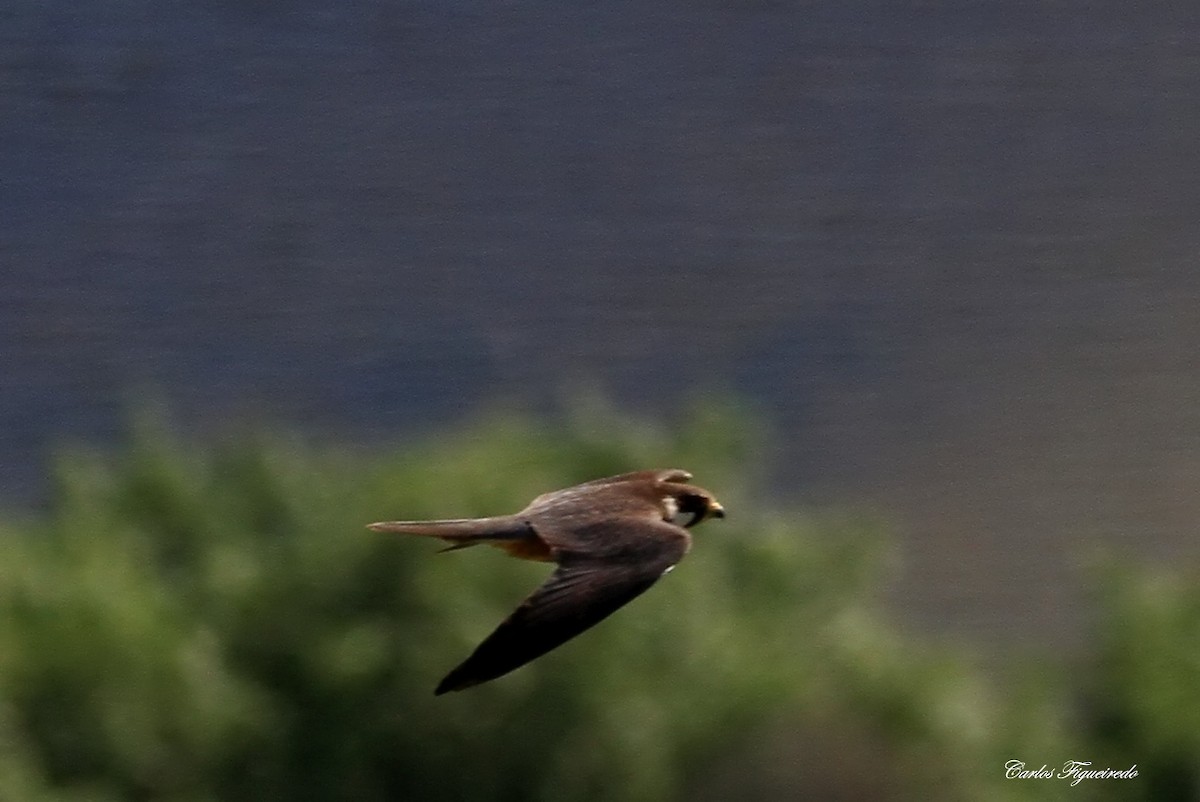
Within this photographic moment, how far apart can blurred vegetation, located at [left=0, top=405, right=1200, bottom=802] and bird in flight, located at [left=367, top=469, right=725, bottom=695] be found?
1647mm

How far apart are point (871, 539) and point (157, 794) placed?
1886 mm

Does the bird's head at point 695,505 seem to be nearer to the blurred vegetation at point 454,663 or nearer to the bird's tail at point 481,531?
the bird's tail at point 481,531

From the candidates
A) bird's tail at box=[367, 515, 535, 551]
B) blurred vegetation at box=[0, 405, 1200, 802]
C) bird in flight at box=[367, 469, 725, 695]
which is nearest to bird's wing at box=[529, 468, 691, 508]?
bird in flight at box=[367, 469, 725, 695]

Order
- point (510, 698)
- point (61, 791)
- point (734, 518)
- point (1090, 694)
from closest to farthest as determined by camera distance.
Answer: point (61, 791), point (510, 698), point (734, 518), point (1090, 694)

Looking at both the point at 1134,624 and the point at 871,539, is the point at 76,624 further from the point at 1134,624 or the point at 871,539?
the point at 1134,624

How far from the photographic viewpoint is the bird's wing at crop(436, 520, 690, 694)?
2.72 m

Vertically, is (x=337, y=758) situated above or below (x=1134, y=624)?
above

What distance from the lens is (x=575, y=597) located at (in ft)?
9.52

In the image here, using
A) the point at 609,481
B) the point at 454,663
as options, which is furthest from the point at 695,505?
the point at 454,663

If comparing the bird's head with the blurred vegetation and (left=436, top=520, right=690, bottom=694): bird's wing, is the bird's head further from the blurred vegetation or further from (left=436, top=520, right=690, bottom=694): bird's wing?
the blurred vegetation

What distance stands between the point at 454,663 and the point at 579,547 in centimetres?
200

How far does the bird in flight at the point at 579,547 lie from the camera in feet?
9.07

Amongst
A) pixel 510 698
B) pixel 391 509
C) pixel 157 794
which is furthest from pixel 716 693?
pixel 157 794

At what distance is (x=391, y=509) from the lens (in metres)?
5.11
